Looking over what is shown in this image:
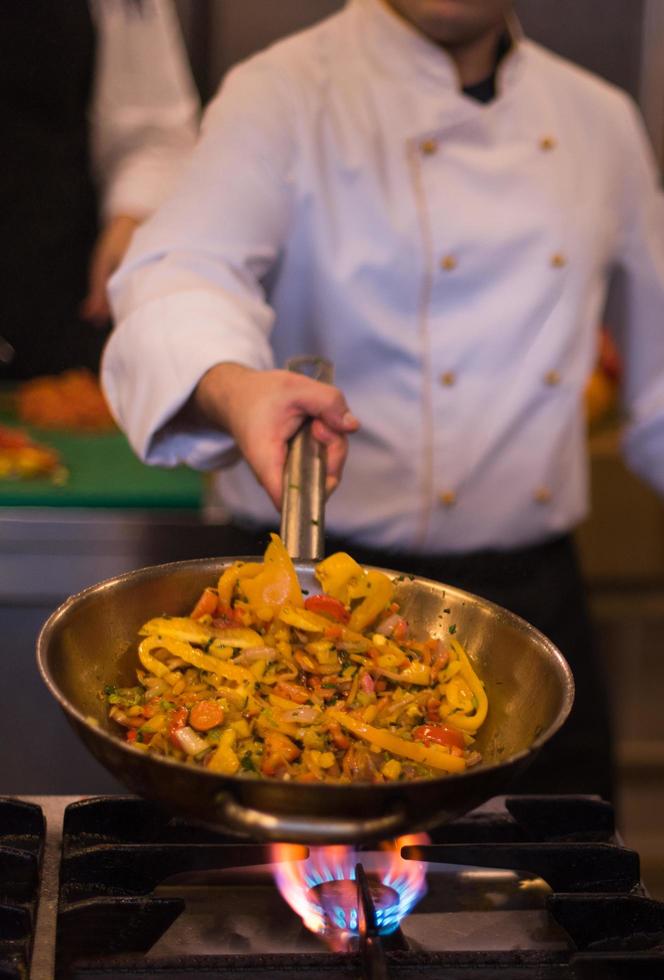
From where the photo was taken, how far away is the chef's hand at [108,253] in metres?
1.99

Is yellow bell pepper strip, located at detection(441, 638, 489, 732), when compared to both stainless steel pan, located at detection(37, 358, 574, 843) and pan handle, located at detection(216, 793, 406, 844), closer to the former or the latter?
stainless steel pan, located at detection(37, 358, 574, 843)

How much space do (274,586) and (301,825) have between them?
11.2 inches

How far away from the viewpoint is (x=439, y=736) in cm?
90

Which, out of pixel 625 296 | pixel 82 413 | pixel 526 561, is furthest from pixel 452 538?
pixel 82 413

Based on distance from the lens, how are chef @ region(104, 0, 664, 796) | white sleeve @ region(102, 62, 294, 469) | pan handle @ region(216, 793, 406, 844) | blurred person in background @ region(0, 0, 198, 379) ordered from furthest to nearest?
1. blurred person in background @ region(0, 0, 198, 379)
2. chef @ region(104, 0, 664, 796)
3. white sleeve @ region(102, 62, 294, 469)
4. pan handle @ region(216, 793, 406, 844)

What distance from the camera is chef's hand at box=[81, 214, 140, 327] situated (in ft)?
6.54

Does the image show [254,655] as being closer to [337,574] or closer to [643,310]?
[337,574]

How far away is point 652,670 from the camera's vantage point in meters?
2.54

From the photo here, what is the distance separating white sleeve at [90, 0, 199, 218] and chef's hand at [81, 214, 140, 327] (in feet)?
0.06

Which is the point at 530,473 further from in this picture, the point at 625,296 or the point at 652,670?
the point at 652,670

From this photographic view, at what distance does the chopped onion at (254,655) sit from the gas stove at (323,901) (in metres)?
0.15

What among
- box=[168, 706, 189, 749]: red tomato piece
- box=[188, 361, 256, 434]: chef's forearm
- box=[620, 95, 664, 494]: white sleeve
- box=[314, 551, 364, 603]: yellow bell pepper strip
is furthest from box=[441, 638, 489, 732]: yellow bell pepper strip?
box=[620, 95, 664, 494]: white sleeve

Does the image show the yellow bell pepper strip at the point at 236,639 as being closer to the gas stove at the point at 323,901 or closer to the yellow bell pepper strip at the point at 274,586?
the yellow bell pepper strip at the point at 274,586

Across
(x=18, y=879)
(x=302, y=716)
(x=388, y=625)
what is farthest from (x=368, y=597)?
(x=18, y=879)
